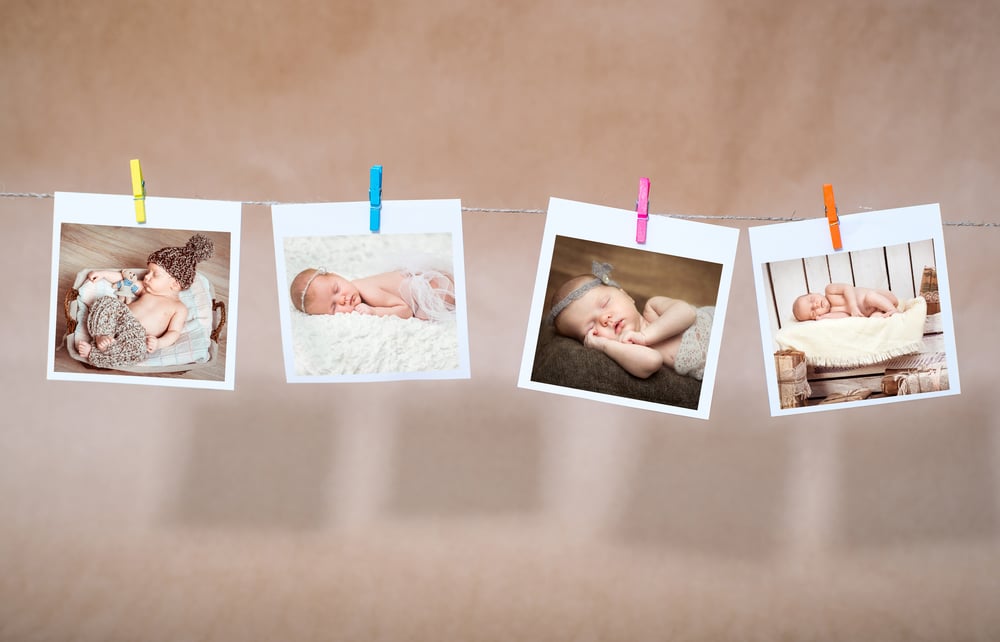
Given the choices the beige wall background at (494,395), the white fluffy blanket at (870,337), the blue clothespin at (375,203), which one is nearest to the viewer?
the blue clothespin at (375,203)

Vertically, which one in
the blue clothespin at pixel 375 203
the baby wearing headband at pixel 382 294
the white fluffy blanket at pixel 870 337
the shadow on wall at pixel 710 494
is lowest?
the shadow on wall at pixel 710 494

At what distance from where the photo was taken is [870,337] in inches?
44.7

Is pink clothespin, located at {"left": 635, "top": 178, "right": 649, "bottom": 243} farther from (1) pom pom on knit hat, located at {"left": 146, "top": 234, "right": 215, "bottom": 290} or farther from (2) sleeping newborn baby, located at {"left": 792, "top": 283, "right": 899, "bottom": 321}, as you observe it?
(1) pom pom on knit hat, located at {"left": 146, "top": 234, "right": 215, "bottom": 290}

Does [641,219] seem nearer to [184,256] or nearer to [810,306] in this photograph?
[810,306]

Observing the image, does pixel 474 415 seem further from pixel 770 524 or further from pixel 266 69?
pixel 266 69

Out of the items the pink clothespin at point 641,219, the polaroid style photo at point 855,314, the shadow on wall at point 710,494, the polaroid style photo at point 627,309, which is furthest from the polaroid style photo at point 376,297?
the shadow on wall at point 710,494

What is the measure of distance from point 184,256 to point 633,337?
569 millimetres

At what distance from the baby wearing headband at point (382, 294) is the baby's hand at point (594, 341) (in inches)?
6.8

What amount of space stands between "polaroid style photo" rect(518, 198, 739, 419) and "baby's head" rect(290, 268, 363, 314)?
233mm

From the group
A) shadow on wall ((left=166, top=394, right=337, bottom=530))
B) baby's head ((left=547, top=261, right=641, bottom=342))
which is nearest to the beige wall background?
shadow on wall ((left=166, top=394, right=337, bottom=530))

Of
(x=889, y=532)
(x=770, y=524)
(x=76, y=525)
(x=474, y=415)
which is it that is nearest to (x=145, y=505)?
(x=76, y=525)

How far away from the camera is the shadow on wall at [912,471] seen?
1.58 metres

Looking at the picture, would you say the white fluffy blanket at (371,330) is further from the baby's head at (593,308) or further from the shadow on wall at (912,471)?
the shadow on wall at (912,471)

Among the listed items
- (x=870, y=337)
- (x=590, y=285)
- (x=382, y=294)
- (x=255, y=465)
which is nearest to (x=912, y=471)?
(x=870, y=337)
